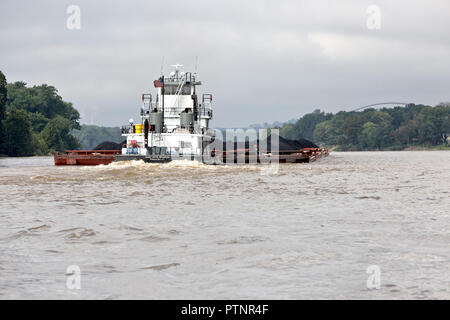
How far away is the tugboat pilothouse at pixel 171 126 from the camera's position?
1777 inches

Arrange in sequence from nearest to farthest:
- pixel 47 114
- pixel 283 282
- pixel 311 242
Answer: pixel 283 282 → pixel 311 242 → pixel 47 114

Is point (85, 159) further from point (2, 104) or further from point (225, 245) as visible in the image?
point (2, 104)

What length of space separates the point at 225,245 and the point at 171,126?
4000cm

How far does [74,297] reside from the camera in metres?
7.33

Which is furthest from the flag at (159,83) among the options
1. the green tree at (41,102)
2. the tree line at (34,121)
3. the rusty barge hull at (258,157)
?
the green tree at (41,102)

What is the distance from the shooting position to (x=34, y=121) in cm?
15200

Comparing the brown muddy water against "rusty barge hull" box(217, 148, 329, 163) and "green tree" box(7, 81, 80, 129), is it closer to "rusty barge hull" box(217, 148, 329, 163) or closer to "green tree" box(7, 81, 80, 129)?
"rusty barge hull" box(217, 148, 329, 163)

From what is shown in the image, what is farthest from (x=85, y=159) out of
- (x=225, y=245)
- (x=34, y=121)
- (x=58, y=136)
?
(x=34, y=121)

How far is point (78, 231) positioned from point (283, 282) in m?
6.55

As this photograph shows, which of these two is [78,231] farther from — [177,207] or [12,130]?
[12,130]

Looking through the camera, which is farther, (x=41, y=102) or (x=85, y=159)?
(x=41, y=102)

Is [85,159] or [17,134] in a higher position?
[17,134]

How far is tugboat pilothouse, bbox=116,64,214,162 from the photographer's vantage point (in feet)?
148
